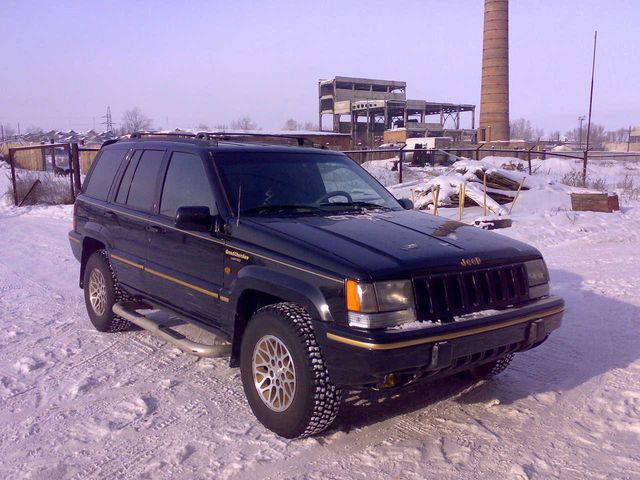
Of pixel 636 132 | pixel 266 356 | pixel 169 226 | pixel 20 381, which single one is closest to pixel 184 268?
pixel 169 226

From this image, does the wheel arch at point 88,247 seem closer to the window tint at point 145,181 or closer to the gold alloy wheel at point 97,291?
the gold alloy wheel at point 97,291

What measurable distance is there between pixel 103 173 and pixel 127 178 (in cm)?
71

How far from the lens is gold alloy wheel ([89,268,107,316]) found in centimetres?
613

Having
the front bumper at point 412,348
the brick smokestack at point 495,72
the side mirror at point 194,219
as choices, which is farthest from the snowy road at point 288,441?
the brick smokestack at point 495,72

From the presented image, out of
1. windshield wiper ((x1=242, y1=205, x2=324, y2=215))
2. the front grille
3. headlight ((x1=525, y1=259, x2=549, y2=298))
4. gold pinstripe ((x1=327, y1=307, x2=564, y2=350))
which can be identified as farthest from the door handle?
headlight ((x1=525, y1=259, x2=549, y2=298))

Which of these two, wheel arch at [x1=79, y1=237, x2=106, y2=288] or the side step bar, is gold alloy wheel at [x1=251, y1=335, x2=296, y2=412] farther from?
wheel arch at [x1=79, y1=237, x2=106, y2=288]

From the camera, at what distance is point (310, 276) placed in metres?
3.75

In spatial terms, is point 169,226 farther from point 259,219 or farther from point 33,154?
point 33,154

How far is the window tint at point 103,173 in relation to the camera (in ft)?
20.2

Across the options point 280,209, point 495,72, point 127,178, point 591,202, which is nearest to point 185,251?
point 280,209

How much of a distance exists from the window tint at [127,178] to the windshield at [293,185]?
131cm

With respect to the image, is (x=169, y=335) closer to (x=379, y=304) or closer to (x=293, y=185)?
(x=293, y=185)

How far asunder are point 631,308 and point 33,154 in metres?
34.3

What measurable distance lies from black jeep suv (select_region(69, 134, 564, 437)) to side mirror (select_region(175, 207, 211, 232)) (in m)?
0.01
